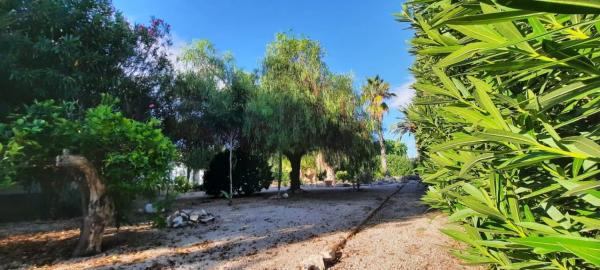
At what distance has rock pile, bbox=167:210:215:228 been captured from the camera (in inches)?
376

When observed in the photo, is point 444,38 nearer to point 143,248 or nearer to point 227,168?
point 143,248

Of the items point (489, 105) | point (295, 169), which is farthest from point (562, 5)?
point (295, 169)

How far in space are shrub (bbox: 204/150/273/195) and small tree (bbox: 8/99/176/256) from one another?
445 inches

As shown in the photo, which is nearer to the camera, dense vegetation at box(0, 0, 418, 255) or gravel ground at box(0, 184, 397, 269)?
gravel ground at box(0, 184, 397, 269)

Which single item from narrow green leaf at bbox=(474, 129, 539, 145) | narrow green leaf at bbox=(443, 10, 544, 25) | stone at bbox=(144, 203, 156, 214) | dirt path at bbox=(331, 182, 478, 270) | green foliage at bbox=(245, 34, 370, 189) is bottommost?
dirt path at bbox=(331, 182, 478, 270)

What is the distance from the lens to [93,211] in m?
7.04

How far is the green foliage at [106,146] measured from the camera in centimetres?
637

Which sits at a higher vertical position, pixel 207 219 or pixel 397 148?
pixel 397 148

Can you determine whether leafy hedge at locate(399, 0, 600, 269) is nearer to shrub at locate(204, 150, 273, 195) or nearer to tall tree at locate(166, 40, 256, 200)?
tall tree at locate(166, 40, 256, 200)

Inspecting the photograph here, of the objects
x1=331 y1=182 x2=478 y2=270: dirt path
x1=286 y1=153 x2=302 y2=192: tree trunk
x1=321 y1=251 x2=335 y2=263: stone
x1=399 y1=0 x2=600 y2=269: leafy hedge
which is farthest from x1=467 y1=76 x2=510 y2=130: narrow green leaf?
x1=286 y1=153 x2=302 y2=192: tree trunk

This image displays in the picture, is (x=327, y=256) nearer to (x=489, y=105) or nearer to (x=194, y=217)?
(x=489, y=105)

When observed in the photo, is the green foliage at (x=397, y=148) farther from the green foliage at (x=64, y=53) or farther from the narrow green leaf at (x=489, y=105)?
the narrow green leaf at (x=489, y=105)

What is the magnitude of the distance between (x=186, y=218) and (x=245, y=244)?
3452 mm

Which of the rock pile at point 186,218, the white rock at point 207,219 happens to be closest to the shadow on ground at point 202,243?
the white rock at point 207,219
